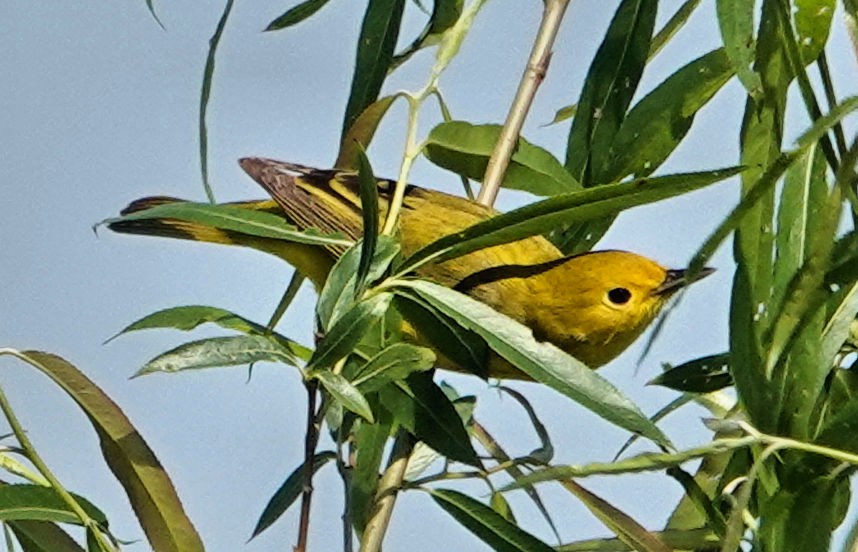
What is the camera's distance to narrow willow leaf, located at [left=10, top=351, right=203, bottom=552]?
1712 millimetres

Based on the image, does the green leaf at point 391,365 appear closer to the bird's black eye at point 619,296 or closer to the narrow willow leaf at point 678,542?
the narrow willow leaf at point 678,542

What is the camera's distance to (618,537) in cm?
186

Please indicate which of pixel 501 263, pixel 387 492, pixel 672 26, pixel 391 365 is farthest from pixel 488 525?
pixel 501 263

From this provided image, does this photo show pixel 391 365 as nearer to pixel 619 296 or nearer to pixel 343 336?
pixel 343 336

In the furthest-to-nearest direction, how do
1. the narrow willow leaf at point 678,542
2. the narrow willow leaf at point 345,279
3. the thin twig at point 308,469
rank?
the narrow willow leaf at point 678,542 < the narrow willow leaf at point 345,279 < the thin twig at point 308,469

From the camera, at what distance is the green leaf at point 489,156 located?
2244mm

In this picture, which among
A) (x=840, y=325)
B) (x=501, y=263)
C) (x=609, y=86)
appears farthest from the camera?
(x=501, y=263)

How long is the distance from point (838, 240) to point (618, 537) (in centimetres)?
46

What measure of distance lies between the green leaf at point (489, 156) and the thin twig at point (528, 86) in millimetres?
53

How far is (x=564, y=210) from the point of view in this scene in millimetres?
1613

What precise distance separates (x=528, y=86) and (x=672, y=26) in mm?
414

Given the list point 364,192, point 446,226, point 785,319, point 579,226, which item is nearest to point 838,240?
point 785,319

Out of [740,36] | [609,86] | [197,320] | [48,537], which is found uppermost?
[609,86]

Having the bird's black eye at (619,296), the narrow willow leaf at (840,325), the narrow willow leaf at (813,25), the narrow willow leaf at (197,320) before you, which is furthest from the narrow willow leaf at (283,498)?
the bird's black eye at (619,296)
